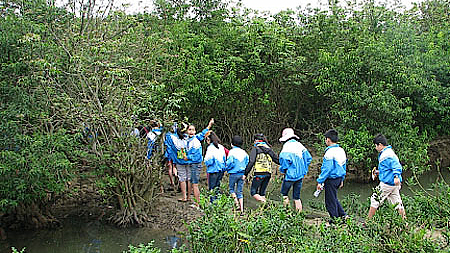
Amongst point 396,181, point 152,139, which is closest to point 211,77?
point 152,139

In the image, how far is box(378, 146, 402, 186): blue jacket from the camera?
282 inches

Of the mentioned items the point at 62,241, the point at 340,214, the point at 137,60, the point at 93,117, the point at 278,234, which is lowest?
the point at 62,241

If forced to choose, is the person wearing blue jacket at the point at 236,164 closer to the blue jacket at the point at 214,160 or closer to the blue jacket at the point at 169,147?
the blue jacket at the point at 214,160

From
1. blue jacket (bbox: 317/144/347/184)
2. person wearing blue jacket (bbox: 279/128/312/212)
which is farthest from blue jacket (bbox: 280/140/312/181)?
blue jacket (bbox: 317/144/347/184)

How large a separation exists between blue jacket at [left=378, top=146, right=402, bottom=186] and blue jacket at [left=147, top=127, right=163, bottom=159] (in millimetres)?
4040

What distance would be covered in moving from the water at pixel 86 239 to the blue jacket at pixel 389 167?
348cm

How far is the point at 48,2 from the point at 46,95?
64.5 inches

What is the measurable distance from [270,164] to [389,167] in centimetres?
206

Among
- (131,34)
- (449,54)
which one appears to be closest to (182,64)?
(131,34)

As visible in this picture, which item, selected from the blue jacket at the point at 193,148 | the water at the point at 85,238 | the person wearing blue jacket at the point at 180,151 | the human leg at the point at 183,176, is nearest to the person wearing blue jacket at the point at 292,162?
the water at the point at 85,238

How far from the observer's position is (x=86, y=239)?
27.9ft

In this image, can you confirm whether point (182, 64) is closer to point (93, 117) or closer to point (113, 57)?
point (113, 57)

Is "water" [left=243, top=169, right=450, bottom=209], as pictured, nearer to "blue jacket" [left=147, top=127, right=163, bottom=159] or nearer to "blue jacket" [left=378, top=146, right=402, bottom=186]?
"blue jacket" [left=147, top=127, right=163, bottom=159]

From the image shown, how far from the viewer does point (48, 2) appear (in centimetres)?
816
